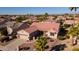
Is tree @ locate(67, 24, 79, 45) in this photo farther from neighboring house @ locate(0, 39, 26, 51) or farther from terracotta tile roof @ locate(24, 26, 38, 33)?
neighboring house @ locate(0, 39, 26, 51)

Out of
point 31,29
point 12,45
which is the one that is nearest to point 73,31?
point 31,29

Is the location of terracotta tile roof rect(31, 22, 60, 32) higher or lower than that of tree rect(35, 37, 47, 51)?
higher

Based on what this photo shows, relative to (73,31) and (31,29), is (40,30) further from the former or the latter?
(73,31)

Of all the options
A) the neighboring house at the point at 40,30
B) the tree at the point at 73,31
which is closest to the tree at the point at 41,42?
the neighboring house at the point at 40,30

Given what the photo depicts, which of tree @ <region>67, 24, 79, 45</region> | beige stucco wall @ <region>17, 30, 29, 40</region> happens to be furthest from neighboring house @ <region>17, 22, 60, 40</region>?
tree @ <region>67, 24, 79, 45</region>
